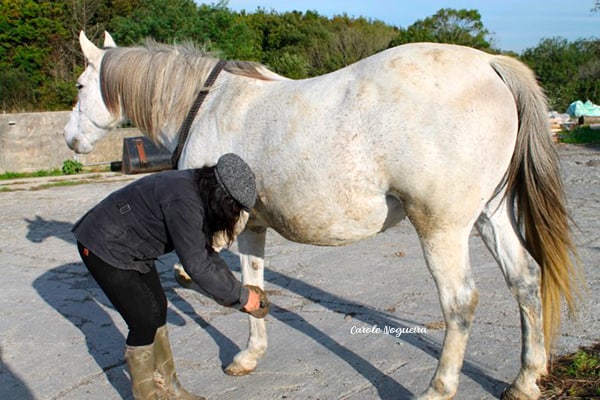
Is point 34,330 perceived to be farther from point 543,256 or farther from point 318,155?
point 543,256

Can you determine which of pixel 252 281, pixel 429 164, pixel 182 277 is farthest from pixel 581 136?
pixel 429 164

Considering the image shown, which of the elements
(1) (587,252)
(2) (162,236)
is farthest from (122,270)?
(1) (587,252)

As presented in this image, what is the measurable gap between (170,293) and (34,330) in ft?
3.78

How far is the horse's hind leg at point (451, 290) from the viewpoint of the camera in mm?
2869

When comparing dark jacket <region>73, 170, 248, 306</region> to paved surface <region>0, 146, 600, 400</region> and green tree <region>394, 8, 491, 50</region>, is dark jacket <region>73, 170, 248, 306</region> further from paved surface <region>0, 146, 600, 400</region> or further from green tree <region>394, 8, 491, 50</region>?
green tree <region>394, 8, 491, 50</region>

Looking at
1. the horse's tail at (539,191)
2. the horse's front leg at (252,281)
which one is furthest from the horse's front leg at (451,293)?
the horse's front leg at (252,281)

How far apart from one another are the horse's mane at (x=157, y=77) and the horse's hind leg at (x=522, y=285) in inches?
63.4

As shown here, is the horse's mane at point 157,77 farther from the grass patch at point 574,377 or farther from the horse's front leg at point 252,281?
the grass patch at point 574,377

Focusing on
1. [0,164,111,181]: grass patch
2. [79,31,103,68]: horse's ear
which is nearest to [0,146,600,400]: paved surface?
[79,31,103,68]: horse's ear

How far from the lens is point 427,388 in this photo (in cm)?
304

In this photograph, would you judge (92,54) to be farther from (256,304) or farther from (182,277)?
(256,304)

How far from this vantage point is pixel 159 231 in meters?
2.82

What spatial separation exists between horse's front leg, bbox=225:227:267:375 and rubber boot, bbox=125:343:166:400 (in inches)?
27.6

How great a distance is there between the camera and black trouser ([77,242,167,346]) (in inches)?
112
